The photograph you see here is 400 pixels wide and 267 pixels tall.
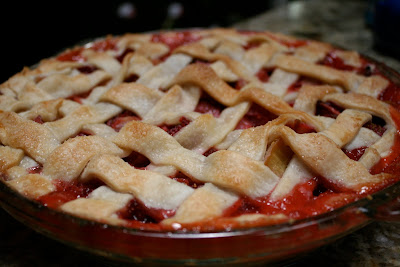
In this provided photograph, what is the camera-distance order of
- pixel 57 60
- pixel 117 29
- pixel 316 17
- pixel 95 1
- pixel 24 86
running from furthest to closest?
pixel 117 29, pixel 95 1, pixel 316 17, pixel 57 60, pixel 24 86

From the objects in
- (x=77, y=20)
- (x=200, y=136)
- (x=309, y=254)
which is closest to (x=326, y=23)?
(x=77, y=20)

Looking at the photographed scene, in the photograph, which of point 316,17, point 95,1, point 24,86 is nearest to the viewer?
point 24,86

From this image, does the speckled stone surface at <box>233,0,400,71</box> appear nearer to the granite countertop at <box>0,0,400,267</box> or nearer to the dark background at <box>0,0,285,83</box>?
the dark background at <box>0,0,285,83</box>

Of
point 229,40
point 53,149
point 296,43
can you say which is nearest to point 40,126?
point 53,149

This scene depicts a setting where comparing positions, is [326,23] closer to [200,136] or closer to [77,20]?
[77,20]

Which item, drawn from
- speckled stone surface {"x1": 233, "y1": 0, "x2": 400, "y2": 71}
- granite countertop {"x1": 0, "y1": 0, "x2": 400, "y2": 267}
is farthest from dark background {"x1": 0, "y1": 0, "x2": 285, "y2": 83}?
granite countertop {"x1": 0, "y1": 0, "x2": 400, "y2": 267}

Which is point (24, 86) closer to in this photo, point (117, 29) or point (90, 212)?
point (90, 212)
